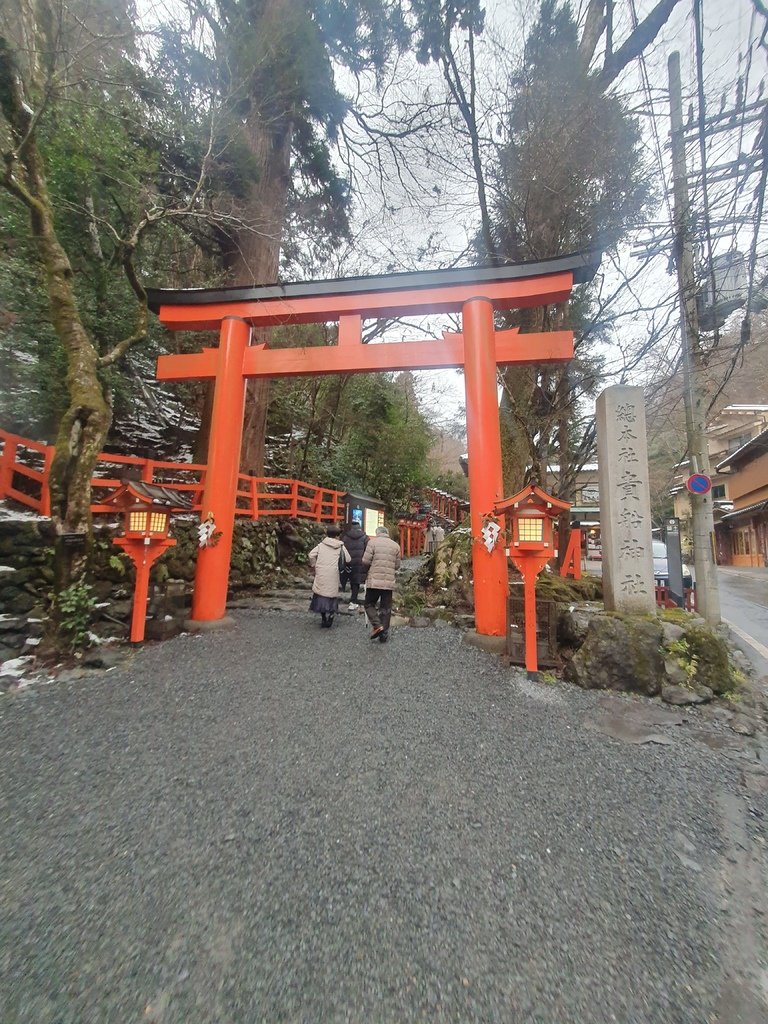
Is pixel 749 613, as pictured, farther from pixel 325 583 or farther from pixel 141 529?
pixel 141 529

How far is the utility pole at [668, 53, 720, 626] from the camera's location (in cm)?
662

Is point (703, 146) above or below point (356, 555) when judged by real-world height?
above

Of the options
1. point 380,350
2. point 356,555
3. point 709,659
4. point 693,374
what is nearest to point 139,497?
point 380,350

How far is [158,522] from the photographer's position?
4906 millimetres

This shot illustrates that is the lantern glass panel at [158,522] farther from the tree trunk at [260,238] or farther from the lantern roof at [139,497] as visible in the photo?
the tree trunk at [260,238]

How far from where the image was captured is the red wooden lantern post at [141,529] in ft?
15.6

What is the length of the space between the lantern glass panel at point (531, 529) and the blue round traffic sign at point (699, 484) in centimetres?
394

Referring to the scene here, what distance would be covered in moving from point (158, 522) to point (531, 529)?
418 centimetres

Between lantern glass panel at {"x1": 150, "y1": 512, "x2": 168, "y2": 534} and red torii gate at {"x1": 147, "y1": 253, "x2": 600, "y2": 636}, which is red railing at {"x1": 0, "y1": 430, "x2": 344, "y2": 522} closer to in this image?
lantern glass panel at {"x1": 150, "y1": 512, "x2": 168, "y2": 534}

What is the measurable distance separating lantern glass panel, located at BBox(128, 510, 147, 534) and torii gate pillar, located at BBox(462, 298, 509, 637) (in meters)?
3.90

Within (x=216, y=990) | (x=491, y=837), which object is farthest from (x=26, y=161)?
(x=491, y=837)

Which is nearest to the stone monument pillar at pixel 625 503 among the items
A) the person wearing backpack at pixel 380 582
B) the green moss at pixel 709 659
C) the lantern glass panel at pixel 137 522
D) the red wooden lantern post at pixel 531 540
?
the green moss at pixel 709 659

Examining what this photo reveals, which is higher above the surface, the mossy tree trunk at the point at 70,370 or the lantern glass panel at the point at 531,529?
the mossy tree trunk at the point at 70,370

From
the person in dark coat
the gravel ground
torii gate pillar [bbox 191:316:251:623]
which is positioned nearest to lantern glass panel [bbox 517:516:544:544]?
the gravel ground
